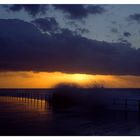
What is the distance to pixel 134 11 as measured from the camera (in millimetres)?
5328

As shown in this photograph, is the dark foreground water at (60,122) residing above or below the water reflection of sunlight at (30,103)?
below

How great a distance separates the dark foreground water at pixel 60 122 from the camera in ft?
17.4

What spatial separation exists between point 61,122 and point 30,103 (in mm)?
524

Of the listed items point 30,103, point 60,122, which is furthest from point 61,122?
point 30,103

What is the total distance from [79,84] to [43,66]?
400mm

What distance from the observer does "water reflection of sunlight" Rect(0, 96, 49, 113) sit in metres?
5.55

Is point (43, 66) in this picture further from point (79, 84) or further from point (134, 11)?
point (134, 11)

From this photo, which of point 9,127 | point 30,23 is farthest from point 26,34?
point 9,127

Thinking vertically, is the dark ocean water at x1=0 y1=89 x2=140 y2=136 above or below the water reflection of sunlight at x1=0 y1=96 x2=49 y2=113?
below

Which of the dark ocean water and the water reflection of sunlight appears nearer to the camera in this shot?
the dark ocean water

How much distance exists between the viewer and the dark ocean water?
17.4 feet

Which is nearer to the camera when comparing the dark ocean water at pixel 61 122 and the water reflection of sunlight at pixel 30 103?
the dark ocean water at pixel 61 122

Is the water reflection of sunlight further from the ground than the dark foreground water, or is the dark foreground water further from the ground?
the water reflection of sunlight

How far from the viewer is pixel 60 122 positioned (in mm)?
5426
